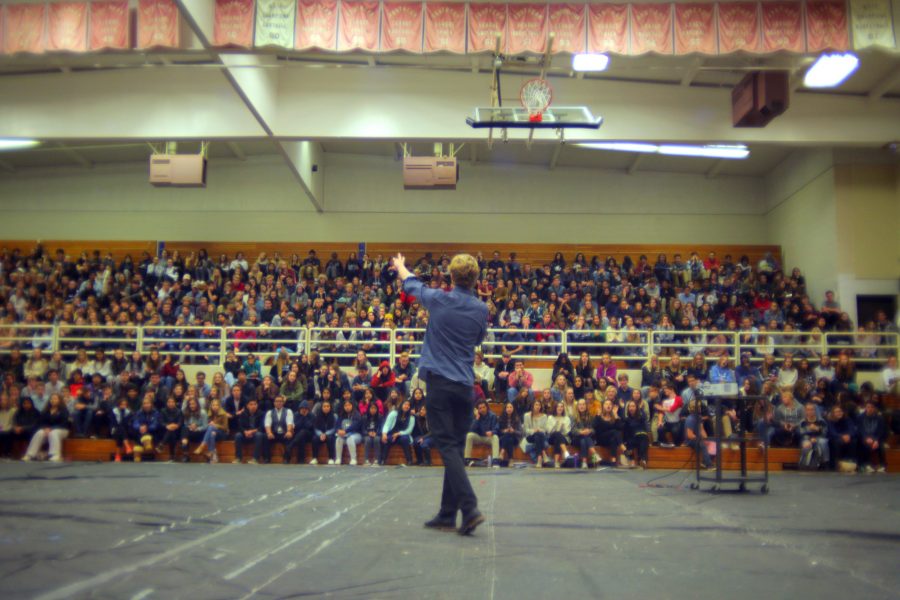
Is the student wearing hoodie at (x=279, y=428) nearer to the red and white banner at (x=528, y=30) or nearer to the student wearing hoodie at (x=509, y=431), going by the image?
the student wearing hoodie at (x=509, y=431)

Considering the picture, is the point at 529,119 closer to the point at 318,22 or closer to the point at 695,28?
the point at 695,28

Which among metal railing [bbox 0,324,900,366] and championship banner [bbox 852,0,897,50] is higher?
championship banner [bbox 852,0,897,50]

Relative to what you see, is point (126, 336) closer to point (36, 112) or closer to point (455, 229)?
point (36, 112)

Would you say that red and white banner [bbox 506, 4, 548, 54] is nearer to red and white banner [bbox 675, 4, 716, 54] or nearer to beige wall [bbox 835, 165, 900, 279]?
red and white banner [bbox 675, 4, 716, 54]

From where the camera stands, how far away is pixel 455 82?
1619cm

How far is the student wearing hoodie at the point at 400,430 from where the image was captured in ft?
44.9

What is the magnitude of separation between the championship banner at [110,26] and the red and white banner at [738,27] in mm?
9201

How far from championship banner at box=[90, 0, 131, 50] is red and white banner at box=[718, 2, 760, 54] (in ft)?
30.2

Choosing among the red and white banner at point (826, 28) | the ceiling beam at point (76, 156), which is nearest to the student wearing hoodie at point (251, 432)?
the red and white banner at point (826, 28)

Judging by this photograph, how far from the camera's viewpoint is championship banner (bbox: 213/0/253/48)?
1244 cm

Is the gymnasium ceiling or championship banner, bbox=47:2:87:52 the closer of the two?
championship banner, bbox=47:2:87:52

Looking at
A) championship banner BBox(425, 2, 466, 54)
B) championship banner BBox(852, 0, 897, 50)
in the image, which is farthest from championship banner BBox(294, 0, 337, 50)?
championship banner BBox(852, 0, 897, 50)

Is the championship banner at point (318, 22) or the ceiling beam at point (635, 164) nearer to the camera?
the championship banner at point (318, 22)

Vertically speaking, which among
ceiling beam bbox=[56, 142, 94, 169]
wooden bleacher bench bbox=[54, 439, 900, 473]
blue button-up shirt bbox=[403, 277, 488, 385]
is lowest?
wooden bleacher bench bbox=[54, 439, 900, 473]
